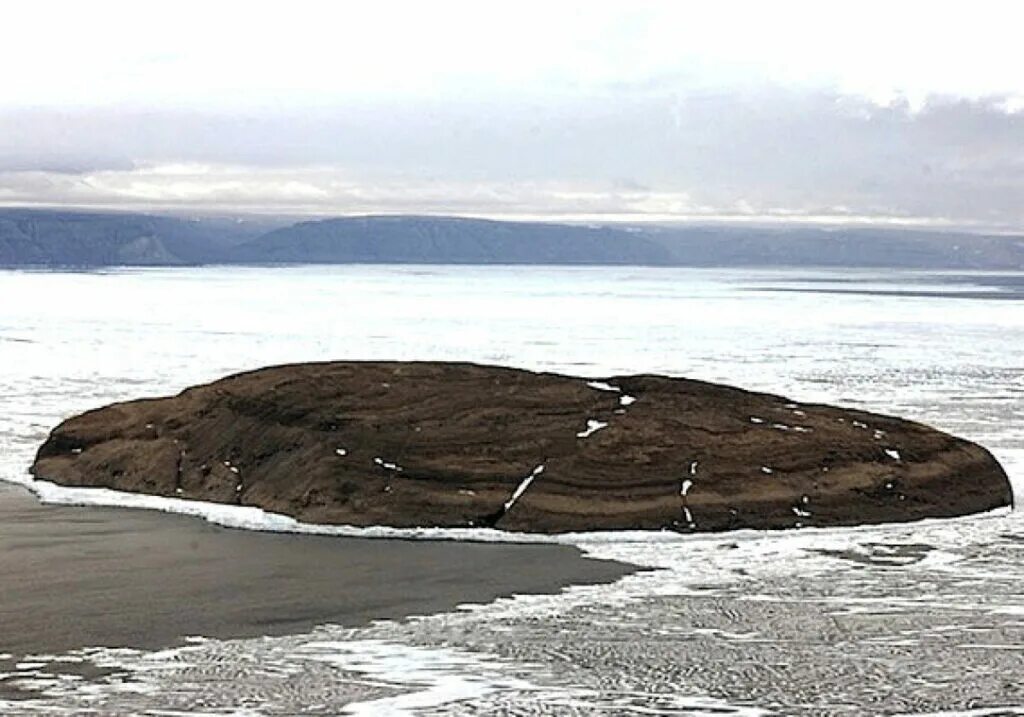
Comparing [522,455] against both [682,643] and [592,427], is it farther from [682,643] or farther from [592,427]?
[682,643]

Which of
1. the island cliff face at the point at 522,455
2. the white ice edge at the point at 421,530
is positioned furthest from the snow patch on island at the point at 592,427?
the white ice edge at the point at 421,530

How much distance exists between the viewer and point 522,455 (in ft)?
38.4

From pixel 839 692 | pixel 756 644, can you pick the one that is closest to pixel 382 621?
pixel 756 644

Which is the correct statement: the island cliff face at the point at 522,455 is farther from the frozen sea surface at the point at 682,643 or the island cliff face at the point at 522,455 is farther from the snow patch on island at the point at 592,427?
the frozen sea surface at the point at 682,643

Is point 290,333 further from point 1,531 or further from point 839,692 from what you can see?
point 839,692

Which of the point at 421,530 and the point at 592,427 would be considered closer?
the point at 421,530

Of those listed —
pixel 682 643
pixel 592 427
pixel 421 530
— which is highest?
pixel 592 427

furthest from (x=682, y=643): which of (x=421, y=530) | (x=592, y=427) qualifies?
(x=592, y=427)

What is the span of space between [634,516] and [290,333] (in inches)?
1002

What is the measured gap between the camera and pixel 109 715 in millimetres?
6359

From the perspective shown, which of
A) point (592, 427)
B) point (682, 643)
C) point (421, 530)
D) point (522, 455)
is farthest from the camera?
point (592, 427)

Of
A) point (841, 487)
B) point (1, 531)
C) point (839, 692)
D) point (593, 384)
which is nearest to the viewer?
point (839, 692)

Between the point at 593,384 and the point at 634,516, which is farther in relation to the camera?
the point at 593,384

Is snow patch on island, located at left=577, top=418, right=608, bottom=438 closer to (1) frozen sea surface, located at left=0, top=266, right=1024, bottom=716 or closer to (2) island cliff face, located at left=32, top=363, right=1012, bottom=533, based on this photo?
(2) island cliff face, located at left=32, top=363, right=1012, bottom=533
